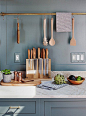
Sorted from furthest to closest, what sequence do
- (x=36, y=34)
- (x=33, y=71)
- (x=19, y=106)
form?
(x=36, y=34) < (x=33, y=71) < (x=19, y=106)

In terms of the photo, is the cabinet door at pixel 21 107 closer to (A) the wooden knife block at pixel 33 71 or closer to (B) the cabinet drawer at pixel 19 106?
(B) the cabinet drawer at pixel 19 106

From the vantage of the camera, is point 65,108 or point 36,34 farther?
point 36,34

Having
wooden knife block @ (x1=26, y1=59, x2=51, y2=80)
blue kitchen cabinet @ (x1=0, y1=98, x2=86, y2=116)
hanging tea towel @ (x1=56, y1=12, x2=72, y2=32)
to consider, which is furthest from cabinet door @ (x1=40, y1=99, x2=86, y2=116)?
hanging tea towel @ (x1=56, y1=12, x2=72, y2=32)

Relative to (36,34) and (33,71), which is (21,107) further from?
(36,34)

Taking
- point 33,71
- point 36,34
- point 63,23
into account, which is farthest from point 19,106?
point 63,23

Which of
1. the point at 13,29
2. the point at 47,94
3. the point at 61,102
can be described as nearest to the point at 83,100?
the point at 61,102

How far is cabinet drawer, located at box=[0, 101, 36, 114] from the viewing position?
1.12m

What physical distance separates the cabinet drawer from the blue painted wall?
2.22ft

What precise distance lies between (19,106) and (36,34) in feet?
3.29

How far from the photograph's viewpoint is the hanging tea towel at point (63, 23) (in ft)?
5.41

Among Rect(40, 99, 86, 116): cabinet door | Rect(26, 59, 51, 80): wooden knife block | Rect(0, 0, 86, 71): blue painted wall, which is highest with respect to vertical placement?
Rect(0, 0, 86, 71): blue painted wall

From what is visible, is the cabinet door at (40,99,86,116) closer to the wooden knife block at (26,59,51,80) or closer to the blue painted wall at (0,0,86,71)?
the wooden knife block at (26,59,51,80)

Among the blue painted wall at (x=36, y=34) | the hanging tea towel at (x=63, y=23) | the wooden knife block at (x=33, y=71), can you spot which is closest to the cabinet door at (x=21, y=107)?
the wooden knife block at (x=33, y=71)

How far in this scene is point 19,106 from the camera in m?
1.12
